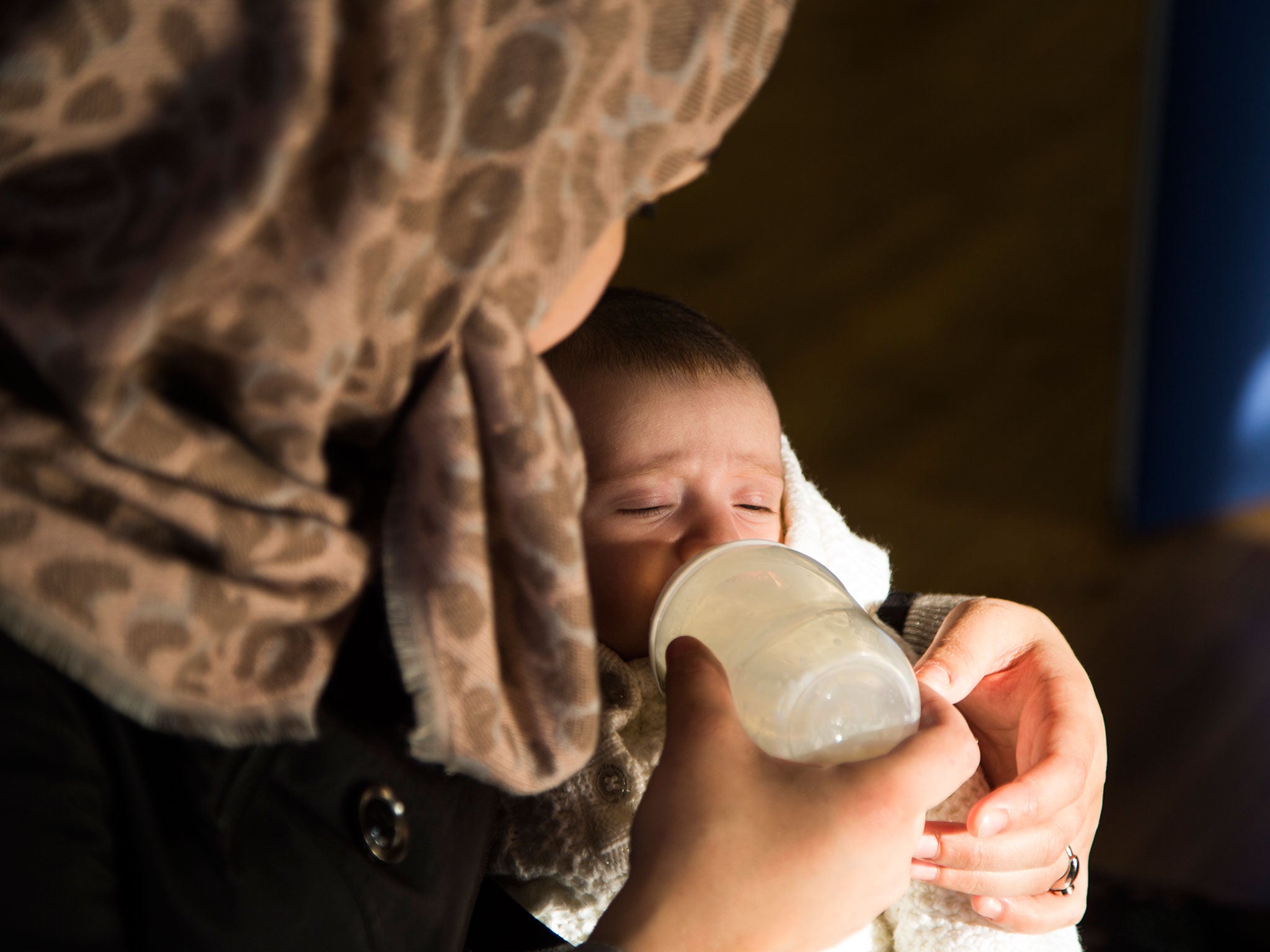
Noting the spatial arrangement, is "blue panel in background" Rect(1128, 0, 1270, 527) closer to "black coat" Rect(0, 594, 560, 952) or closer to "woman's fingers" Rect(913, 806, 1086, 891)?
"woman's fingers" Rect(913, 806, 1086, 891)

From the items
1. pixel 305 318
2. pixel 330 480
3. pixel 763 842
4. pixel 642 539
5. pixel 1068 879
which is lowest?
pixel 1068 879

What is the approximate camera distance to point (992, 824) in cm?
84

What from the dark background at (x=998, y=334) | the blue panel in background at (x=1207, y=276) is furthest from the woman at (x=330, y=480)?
the blue panel in background at (x=1207, y=276)

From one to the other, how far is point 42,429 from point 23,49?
0.18m

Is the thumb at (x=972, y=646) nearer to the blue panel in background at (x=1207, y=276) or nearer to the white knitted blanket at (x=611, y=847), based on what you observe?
the white knitted blanket at (x=611, y=847)

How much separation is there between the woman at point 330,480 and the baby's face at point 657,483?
29 centimetres

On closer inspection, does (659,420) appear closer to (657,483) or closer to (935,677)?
(657,483)

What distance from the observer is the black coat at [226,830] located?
0.58 metres

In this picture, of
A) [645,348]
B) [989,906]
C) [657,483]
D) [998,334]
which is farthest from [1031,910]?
[998,334]

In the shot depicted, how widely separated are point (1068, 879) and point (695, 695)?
0.46 metres

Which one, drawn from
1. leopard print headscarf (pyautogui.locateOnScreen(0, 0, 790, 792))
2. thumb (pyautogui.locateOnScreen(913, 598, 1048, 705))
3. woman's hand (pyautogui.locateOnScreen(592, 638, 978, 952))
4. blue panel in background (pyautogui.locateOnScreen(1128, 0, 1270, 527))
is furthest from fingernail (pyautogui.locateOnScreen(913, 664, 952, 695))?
blue panel in background (pyautogui.locateOnScreen(1128, 0, 1270, 527))

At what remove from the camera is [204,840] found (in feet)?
2.16

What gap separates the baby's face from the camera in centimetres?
103

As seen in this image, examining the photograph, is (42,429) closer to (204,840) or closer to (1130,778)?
(204,840)
